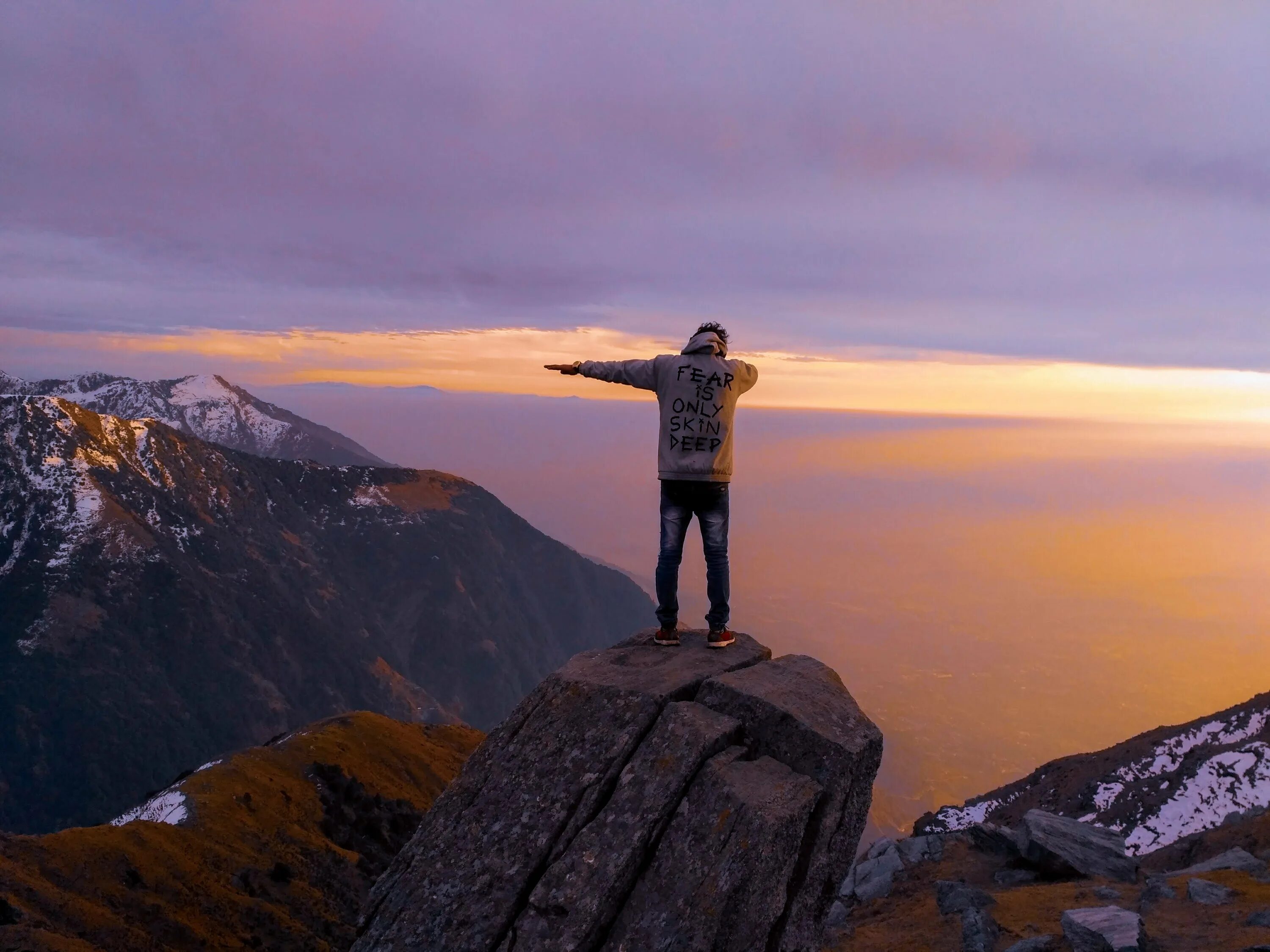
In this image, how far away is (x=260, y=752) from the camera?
5803 centimetres

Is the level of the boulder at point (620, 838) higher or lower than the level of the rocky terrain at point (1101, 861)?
higher

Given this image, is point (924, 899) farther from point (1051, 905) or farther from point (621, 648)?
point (621, 648)

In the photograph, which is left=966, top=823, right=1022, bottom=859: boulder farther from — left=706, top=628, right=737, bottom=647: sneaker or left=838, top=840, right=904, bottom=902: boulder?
left=706, top=628, right=737, bottom=647: sneaker

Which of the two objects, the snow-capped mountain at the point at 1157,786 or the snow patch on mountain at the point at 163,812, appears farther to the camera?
the snow patch on mountain at the point at 163,812

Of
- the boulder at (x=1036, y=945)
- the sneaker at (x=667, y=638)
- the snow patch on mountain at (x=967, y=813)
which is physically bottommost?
the snow patch on mountain at (x=967, y=813)

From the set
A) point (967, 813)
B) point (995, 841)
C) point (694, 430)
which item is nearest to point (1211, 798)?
point (967, 813)

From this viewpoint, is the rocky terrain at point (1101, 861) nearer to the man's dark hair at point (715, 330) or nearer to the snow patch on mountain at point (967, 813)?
the snow patch on mountain at point (967, 813)

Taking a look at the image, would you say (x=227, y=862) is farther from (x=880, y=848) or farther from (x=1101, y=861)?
(x=1101, y=861)

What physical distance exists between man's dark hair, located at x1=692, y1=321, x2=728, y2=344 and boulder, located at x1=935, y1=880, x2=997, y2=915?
726 inches

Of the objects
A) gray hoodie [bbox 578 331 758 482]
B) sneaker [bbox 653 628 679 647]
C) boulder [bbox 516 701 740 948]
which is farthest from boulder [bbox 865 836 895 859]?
gray hoodie [bbox 578 331 758 482]

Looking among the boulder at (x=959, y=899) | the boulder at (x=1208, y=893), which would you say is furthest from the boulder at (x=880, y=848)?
the boulder at (x=1208, y=893)

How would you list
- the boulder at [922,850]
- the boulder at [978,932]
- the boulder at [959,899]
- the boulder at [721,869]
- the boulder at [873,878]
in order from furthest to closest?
the boulder at [922,850] → the boulder at [873,878] → the boulder at [959,899] → the boulder at [978,932] → the boulder at [721,869]

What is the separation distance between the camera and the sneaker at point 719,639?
57.0 ft

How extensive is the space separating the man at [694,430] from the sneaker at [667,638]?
5.84 ft
